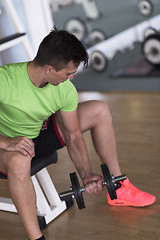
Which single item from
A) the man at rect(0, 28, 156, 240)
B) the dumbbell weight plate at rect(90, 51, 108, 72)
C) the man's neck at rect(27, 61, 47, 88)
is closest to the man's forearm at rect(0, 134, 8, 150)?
the man at rect(0, 28, 156, 240)

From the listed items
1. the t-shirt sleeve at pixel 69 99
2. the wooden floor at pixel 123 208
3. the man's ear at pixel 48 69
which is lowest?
the wooden floor at pixel 123 208

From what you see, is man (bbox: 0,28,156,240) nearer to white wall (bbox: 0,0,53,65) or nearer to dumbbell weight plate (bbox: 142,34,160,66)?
dumbbell weight plate (bbox: 142,34,160,66)

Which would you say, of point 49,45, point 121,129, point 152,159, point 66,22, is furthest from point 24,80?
point 66,22

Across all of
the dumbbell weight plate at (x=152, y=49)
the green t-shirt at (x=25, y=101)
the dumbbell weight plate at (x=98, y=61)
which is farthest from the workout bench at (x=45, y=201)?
the dumbbell weight plate at (x=98, y=61)

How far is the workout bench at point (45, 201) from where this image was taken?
178 cm

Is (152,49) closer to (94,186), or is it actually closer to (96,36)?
(96,36)

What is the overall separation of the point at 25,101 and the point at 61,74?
198 millimetres

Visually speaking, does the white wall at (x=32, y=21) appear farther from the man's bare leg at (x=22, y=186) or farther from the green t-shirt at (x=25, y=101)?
the man's bare leg at (x=22, y=186)

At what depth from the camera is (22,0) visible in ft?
11.7

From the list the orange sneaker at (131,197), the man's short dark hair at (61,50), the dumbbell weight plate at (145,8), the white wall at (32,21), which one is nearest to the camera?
the man's short dark hair at (61,50)

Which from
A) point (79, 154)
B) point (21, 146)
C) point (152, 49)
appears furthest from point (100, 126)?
point (152, 49)

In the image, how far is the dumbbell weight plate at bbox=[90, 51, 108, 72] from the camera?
143 inches

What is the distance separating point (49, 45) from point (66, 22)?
90.6 inches

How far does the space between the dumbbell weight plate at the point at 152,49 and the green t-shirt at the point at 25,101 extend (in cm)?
174
